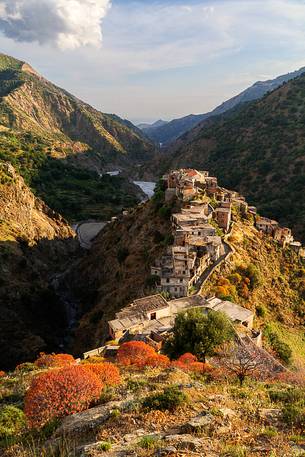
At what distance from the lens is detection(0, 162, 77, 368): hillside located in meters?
49.2

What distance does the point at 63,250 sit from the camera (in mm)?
79812

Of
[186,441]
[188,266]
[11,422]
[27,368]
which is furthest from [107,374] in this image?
[188,266]

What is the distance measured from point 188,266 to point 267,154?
8535 centimetres

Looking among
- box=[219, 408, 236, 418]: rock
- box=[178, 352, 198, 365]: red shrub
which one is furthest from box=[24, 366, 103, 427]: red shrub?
box=[178, 352, 198, 365]: red shrub

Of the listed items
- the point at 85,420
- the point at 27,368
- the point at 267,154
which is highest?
the point at 267,154

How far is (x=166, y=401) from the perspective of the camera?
14633mm

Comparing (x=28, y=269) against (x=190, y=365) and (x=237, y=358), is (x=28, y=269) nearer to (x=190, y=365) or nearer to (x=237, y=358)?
(x=237, y=358)

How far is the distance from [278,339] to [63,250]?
51.3 m

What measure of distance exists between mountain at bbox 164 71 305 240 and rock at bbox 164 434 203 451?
7626 cm

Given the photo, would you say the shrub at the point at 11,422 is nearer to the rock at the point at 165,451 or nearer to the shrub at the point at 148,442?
the shrub at the point at 148,442

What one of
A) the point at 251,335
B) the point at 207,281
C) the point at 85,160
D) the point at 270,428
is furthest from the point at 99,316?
the point at 85,160

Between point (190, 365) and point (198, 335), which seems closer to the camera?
point (190, 365)

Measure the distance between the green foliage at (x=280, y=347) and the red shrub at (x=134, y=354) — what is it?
48.2 ft

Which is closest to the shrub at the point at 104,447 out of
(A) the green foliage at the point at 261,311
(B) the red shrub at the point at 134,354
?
(B) the red shrub at the point at 134,354
